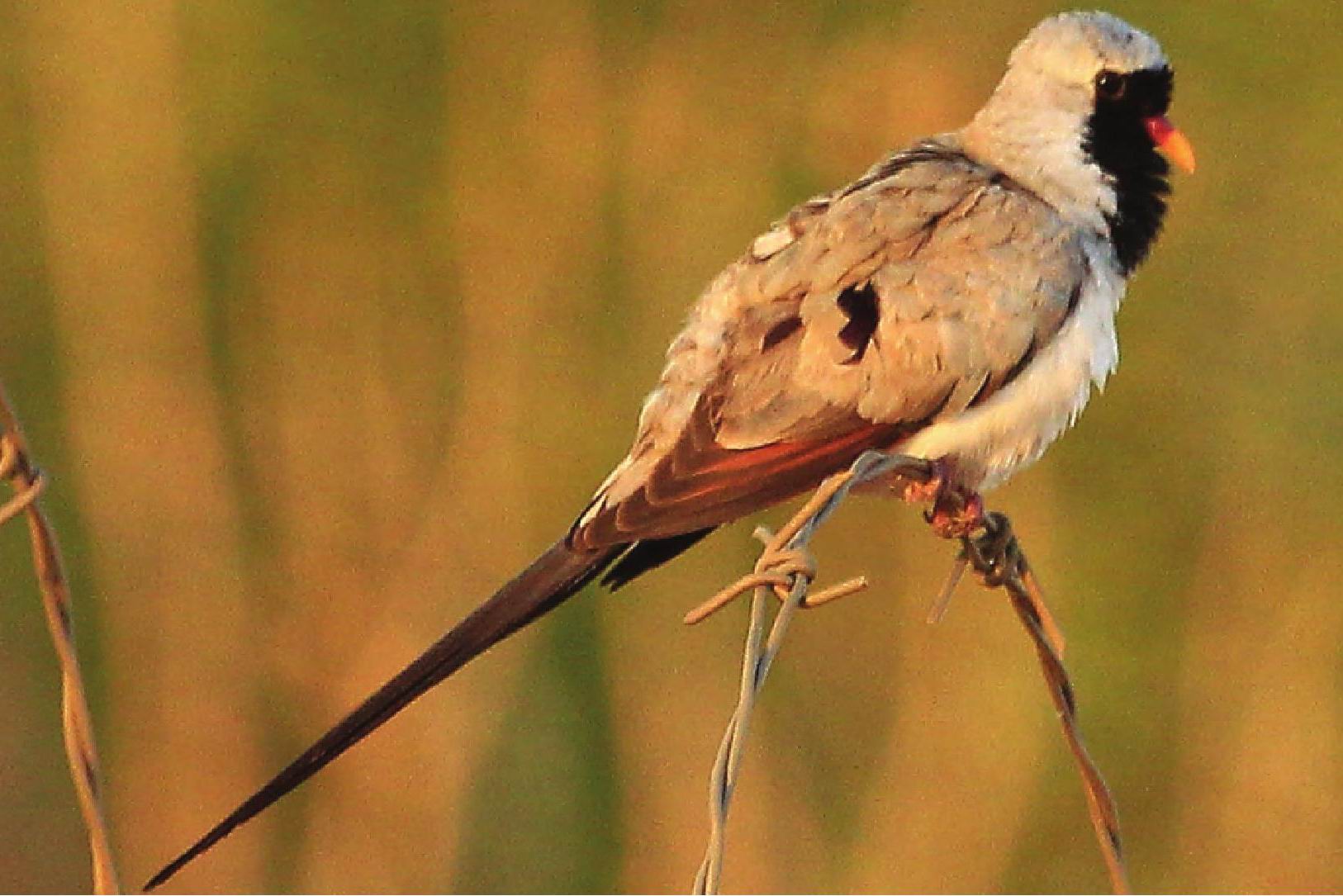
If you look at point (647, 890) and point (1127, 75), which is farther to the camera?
point (647, 890)

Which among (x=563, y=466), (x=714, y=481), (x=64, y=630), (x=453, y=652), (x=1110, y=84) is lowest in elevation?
(x=563, y=466)

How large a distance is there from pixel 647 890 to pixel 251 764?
0.98 meters

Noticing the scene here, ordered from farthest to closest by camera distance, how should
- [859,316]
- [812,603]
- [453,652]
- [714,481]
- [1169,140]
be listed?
[1169,140] < [859,316] < [714,481] < [453,652] < [812,603]

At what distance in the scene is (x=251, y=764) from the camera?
480 cm

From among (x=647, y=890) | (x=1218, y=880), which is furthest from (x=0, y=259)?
(x=1218, y=880)

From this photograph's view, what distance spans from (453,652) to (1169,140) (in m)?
1.71

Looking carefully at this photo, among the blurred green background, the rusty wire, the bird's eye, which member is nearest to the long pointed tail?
the rusty wire

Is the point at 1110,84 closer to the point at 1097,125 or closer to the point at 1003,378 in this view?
the point at 1097,125

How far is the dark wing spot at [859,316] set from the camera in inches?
128

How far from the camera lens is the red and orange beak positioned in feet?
12.1

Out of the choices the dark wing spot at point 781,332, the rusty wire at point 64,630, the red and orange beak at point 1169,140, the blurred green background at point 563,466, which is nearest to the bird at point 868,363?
the dark wing spot at point 781,332

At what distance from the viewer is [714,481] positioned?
3145mm

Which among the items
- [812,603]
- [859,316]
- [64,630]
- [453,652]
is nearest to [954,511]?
[859,316]

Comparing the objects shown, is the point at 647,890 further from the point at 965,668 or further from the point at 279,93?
the point at 279,93
